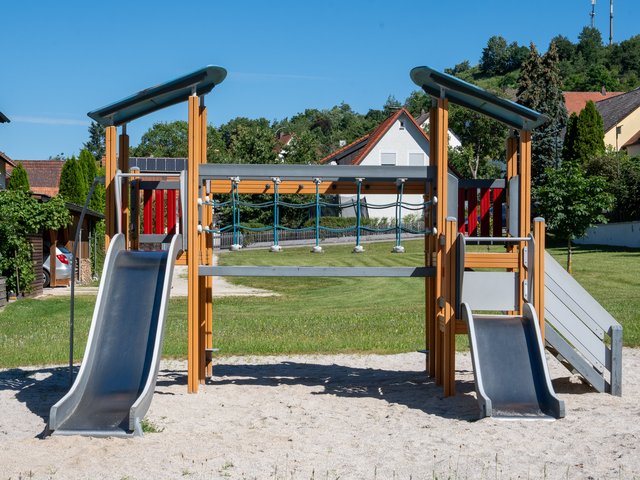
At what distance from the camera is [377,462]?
7.10 m

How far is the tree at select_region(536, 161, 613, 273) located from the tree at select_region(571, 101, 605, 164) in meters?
20.5

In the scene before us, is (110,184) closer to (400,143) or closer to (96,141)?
(400,143)

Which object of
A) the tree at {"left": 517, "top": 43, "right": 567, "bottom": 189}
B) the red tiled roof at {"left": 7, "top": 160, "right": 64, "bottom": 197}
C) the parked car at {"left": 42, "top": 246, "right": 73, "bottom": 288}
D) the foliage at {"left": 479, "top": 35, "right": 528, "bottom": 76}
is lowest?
the parked car at {"left": 42, "top": 246, "right": 73, "bottom": 288}

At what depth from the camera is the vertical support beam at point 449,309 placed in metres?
9.75

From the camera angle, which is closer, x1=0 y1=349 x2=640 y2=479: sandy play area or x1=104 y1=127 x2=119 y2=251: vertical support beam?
x1=0 y1=349 x2=640 y2=479: sandy play area

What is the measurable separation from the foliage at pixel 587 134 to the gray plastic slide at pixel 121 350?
46.7m

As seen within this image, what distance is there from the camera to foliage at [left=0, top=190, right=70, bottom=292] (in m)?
22.4

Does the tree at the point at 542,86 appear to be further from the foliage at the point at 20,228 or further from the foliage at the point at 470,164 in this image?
the foliage at the point at 20,228

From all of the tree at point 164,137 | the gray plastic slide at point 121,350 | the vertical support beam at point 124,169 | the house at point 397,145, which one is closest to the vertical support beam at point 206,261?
the vertical support beam at point 124,169

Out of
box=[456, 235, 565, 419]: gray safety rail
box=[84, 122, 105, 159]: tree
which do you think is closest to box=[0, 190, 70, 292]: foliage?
box=[456, 235, 565, 419]: gray safety rail

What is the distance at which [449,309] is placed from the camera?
9.77 meters

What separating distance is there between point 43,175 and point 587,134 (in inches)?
1536

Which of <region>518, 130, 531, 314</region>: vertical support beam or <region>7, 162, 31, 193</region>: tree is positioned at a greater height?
<region>7, 162, 31, 193</region>: tree

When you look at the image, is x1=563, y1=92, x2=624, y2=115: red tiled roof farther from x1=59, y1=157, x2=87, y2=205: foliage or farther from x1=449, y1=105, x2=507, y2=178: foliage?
x1=59, y1=157, x2=87, y2=205: foliage
